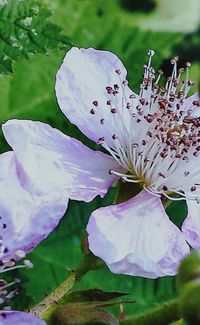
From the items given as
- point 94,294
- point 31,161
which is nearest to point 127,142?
point 31,161

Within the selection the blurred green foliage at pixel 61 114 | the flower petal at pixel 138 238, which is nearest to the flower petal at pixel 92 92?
the flower petal at pixel 138 238

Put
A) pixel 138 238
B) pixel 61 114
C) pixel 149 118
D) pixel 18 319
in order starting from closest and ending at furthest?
pixel 18 319, pixel 138 238, pixel 149 118, pixel 61 114

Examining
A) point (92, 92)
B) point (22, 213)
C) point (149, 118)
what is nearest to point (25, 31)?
point (92, 92)

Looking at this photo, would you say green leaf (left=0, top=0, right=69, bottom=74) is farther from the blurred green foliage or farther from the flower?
the blurred green foliage

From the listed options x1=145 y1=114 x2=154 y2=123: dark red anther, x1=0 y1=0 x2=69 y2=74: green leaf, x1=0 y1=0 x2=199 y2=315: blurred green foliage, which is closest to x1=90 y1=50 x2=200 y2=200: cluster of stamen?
x1=145 y1=114 x2=154 y2=123: dark red anther

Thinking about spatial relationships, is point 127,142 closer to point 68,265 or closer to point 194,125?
point 194,125

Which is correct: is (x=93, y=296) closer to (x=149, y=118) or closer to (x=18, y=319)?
(x=18, y=319)
